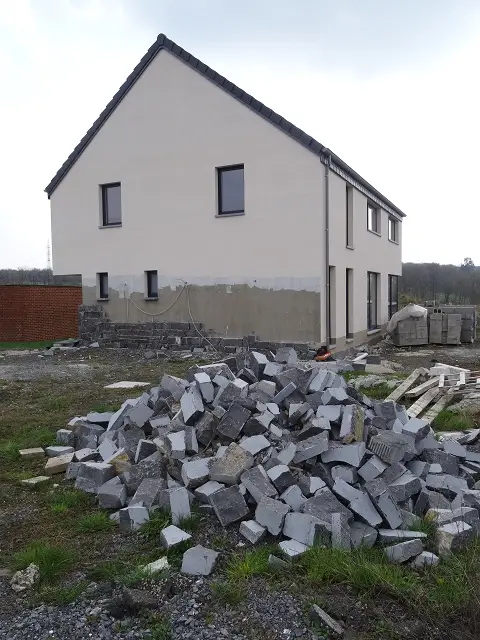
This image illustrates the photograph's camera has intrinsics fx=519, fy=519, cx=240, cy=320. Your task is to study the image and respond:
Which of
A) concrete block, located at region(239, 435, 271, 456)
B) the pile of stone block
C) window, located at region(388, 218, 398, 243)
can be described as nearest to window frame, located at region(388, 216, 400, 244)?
window, located at region(388, 218, 398, 243)

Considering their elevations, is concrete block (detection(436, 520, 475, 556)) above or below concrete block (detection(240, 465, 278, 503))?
below

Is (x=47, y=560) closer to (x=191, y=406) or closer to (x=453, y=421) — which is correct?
(x=191, y=406)

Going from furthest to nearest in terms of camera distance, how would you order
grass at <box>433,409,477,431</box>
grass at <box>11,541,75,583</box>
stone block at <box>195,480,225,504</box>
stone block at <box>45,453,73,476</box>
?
1. grass at <box>433,409,477,431</box>
2. stone block at <box>45,453,73,476</box>
3. stone block at <box>195,480,225,504</box>
4. grass at <box>11,541,75,583</box>

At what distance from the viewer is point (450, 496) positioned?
4.30 metres

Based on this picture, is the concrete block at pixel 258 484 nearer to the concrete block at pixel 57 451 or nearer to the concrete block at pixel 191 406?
the concrete block at pixel 191 406

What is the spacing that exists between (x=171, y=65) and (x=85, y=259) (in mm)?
6088

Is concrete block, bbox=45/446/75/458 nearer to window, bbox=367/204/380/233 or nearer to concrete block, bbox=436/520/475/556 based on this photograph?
concrete block, bbox=436/520/475/556

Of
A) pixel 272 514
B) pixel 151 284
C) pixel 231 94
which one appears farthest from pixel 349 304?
pixel 272 514

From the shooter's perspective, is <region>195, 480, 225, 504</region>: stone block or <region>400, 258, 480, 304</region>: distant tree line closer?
<region>195, 480, 225, 504</region>: stone block

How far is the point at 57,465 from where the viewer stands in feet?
17.3

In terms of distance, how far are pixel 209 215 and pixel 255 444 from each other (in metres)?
9.82

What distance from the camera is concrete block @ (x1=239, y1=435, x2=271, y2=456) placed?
4.55 metres

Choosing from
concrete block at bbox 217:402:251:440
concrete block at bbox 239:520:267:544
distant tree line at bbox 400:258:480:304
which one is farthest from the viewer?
distant tree line at bbox 400:258:480:304

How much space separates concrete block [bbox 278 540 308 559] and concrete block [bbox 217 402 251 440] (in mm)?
1358
